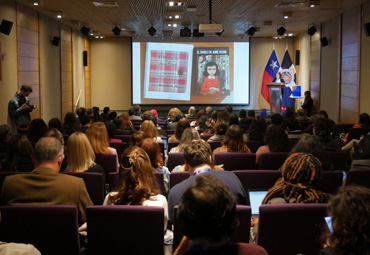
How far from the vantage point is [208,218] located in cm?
173

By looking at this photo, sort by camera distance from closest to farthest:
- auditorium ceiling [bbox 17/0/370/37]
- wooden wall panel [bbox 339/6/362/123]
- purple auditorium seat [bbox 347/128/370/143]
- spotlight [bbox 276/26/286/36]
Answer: purple auditorium seat [bbox 347/128/370/143] → auditorium ceiling [bbox 17/0/370/37] → wooden wall panel [bbox 339/6/362/123] → spotlight [bbox 276/26/286/36]

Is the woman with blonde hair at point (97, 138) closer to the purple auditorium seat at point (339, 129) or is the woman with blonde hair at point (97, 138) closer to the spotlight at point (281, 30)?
the purple auditorium seat at point (339, 129)

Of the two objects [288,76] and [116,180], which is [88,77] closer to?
[288,76]

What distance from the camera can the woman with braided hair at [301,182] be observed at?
9.34 ft

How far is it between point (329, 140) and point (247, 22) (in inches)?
321

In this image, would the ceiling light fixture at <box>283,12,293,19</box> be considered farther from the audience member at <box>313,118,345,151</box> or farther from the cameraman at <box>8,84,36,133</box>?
the cameraman at <box>8,84,36,133</box>

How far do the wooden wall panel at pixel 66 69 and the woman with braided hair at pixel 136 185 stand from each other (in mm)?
10985

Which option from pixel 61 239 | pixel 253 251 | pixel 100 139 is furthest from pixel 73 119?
pixel 253 251

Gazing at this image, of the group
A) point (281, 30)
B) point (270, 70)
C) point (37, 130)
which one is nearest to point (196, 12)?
point (281, 30)

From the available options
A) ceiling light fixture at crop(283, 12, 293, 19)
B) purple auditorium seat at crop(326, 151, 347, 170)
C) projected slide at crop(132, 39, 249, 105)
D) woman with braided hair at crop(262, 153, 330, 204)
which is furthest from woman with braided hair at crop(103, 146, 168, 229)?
projected slide at crop(132, 39, 249, 105)

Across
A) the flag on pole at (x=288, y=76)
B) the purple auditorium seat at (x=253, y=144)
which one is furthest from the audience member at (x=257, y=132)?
the flag on pole at (x=288, y=76)

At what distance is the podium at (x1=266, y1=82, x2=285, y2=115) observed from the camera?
1471 centimetres

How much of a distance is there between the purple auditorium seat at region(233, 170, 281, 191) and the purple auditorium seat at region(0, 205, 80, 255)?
165cm

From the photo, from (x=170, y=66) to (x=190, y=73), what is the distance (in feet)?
2.60
